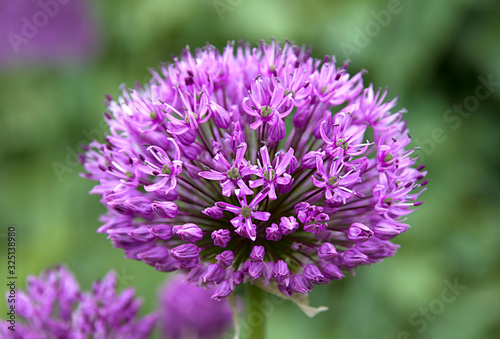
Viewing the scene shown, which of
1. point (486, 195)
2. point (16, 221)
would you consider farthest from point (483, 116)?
point (16, 221)

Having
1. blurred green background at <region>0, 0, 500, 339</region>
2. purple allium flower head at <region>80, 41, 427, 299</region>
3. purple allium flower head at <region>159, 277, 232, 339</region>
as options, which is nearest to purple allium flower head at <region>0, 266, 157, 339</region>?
purple allium flower head at <region>80, 41, 427, 299</region>

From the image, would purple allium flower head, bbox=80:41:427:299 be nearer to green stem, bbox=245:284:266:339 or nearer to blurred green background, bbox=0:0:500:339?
green stem, bbox=245:284:266:339

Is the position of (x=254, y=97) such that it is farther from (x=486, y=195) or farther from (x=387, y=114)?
(x=486, y=195)

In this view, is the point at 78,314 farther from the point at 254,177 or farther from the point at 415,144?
the point at 415,144

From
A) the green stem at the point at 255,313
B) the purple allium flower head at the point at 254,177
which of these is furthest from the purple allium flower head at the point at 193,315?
the purple allium flower head at the point at 254,177

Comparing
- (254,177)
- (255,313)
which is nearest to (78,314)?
(255,313)

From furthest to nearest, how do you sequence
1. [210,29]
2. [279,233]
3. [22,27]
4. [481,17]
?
[22,27], [210,29], [481,17], [279,233]
